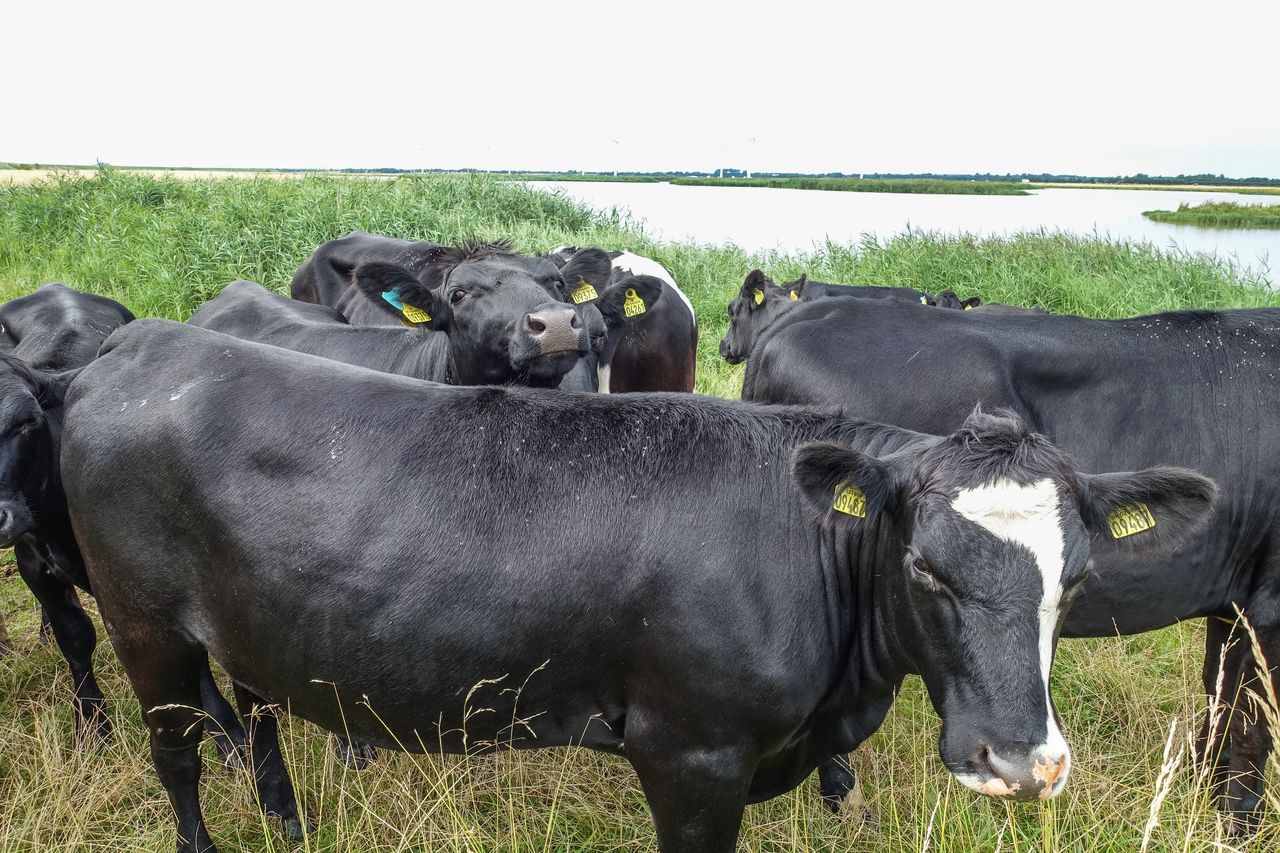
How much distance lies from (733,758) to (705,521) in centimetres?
73

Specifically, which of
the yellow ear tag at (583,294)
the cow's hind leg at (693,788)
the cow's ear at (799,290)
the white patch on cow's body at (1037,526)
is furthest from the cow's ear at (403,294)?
the cow's ear at (799,290)

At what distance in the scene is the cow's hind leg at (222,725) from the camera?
12.8 feet

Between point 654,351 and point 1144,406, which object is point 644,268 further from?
point 1144,406

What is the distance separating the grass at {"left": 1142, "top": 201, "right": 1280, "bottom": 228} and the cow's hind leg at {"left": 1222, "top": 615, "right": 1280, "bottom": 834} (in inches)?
1706

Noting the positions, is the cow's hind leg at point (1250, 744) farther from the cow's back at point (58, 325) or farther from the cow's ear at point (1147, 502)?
the cow's back at point (58, 325)

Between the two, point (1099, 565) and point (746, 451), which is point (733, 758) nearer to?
point (746, 451)

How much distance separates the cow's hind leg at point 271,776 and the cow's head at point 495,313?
2149mm

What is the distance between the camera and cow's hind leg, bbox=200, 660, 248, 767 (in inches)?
154

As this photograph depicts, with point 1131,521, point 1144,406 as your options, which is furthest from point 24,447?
point 1144,406

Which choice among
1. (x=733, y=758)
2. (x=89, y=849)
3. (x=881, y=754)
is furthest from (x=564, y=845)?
(x=89, y=849)

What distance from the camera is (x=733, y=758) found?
2.65 metres

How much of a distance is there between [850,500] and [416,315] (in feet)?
11.3

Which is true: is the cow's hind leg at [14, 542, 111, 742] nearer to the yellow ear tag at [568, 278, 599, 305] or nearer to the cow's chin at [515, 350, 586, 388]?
the cow's chin at [515, 350, 586, 388]

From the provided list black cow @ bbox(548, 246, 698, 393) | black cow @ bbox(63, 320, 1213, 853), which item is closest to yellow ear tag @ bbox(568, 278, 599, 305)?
black cow @ bbox(548, 246, 698, 393)
